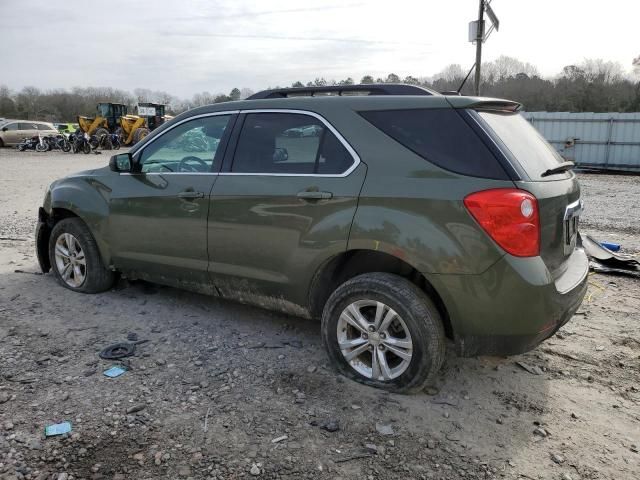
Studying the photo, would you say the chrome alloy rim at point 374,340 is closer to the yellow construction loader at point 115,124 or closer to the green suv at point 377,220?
the green suv at point 377,220

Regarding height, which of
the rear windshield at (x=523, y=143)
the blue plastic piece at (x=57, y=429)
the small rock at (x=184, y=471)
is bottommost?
the small rock at (x=184, y=471)

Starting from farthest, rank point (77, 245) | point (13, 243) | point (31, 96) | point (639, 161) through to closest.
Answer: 1. point (31, 96)
2. point (639, 161)
3. point (13, 243)
4. point (77, 245)

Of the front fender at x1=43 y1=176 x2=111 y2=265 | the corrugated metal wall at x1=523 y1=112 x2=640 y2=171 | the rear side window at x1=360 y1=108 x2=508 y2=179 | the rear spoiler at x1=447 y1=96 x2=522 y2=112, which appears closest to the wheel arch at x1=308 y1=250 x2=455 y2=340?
the rear side window at x1=360 y1=108 x2=508 y2=179

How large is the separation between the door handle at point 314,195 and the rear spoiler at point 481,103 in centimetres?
91

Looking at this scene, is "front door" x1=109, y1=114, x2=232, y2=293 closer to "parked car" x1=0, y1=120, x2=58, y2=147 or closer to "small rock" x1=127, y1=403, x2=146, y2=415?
"small rock" x1=127, y1=403, x2=146, y2=415

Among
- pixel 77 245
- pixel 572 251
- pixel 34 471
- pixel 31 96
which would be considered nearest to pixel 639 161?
→ pixel 572 251

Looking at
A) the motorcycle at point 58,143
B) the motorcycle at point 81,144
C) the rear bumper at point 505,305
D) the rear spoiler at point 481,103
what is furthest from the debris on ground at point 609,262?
the motorcycle at point 58,143

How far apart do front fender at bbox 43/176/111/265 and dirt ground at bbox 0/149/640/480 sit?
0.64 metres

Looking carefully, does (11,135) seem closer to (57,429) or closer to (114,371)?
(114,371)

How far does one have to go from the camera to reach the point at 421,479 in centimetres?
248

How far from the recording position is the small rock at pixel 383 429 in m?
2.84

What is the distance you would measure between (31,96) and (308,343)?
83.0 meters

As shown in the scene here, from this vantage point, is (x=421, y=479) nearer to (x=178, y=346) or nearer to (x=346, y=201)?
(x=346, y=201)

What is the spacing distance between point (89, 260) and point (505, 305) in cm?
368
